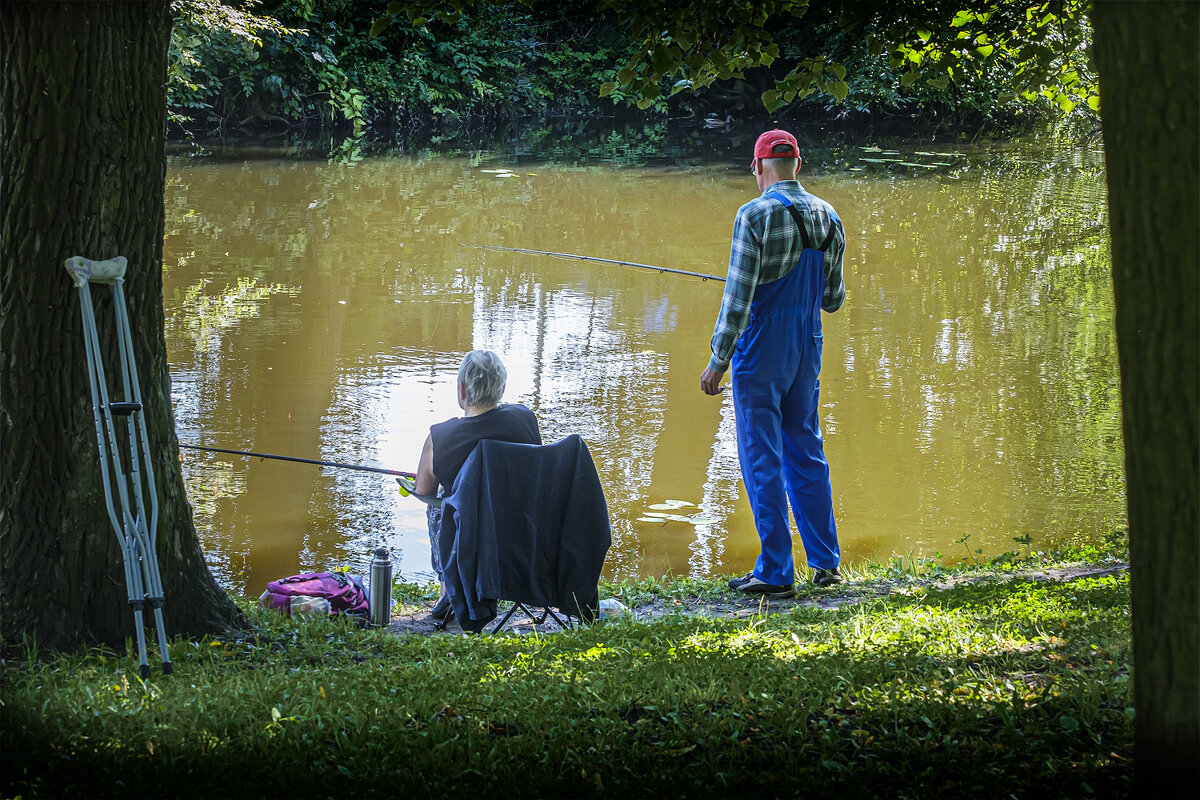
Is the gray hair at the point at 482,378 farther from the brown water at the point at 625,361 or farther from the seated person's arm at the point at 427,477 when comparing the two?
the brown water at the point at 625,361

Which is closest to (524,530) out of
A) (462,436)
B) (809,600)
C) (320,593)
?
(462,436)

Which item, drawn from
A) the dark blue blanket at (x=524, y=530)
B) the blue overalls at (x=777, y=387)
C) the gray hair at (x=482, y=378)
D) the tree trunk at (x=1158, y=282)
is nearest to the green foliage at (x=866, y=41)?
the blue overalls at (x=777, y=387)

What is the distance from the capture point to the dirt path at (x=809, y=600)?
495cm

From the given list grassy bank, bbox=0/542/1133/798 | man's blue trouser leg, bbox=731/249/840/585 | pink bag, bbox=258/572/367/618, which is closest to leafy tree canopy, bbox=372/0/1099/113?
man's blue trouser leg, bbox=731/249/840/585

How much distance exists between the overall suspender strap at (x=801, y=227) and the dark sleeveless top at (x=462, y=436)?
1.47m

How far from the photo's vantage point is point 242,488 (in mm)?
6812

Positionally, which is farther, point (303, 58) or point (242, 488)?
point (303, 58)

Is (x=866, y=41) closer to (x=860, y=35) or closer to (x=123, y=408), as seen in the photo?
(x=860, y=35)

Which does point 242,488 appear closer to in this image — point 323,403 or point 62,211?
point 323,403

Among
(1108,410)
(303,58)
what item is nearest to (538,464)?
(1108,410)

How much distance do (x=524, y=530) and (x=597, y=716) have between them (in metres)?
1.48

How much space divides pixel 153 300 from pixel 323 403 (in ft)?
14.4

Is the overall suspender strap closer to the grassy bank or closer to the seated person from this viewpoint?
the seated person

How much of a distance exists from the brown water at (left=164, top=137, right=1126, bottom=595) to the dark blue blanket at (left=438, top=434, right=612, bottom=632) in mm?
1407
